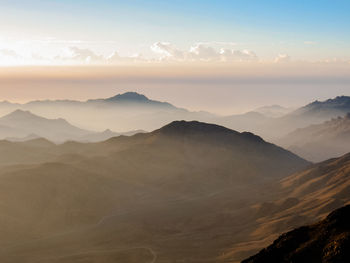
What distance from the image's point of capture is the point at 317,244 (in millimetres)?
45031

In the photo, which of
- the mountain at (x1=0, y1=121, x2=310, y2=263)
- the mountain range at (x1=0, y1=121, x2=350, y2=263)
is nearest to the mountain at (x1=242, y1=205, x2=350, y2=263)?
the mountain range at (x1=0, y1=121, x2=350, y2=263)

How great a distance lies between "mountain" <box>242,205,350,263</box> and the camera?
40.7 m

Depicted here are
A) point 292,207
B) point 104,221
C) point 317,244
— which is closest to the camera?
point 317,244

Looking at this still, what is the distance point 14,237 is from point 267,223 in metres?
84.9

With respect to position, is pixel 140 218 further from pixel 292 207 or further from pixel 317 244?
pixel 317 244

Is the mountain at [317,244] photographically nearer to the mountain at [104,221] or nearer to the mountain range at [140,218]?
the mountain range at [140,218]

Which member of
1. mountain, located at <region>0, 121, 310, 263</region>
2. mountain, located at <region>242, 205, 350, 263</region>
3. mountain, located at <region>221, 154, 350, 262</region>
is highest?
mountain, located at <region>242, 205, 350, 263</region>

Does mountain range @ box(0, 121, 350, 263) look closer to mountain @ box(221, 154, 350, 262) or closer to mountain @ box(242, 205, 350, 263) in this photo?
mountain @ box(221, 154, 350, 262)

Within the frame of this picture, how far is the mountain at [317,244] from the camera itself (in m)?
40.7

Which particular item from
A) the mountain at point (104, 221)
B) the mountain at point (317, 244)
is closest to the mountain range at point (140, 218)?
the mountain at point (104, 221)

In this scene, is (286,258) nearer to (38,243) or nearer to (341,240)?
(341,240)

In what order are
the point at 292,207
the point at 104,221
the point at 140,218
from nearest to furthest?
the point at 292,207 → the point at 140,218 → the point at 104,221

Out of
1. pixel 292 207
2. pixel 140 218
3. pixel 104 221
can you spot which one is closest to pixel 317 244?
pixel 292 207

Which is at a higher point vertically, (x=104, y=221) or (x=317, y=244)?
(x=317, y=244)
